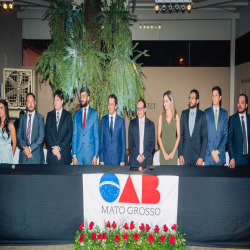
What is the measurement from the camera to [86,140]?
411 centimetres

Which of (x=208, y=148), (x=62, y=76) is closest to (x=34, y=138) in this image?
(x=62, y=76)

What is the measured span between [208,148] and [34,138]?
98.4 inches

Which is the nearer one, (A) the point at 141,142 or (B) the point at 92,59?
(A) the point at 141,142

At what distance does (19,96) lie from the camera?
7457 millimetres

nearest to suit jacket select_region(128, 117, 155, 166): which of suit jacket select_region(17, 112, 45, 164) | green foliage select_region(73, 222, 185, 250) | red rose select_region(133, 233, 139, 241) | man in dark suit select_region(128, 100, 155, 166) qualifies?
man in dark suit select_region(128, 100, 155, 166)

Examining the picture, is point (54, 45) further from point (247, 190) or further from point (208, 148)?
point (247, 190)

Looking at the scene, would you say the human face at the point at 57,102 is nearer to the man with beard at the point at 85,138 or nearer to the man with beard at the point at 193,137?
the man with beard at the point at 85,138

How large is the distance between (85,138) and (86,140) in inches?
1.3

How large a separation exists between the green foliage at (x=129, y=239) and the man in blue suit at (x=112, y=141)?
4.57 feet

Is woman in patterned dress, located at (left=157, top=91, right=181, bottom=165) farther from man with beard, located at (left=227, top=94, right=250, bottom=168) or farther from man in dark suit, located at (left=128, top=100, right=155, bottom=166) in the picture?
man with beard, located at (left=227, top=94, right=250, bottom=168)

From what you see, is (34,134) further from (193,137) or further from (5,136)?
(193,137)

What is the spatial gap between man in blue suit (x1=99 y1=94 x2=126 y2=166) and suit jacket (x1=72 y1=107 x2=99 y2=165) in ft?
0.34

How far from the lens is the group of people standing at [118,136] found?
4039 millimetres

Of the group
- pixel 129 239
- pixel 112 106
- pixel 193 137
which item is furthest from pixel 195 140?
pixel 129 239
